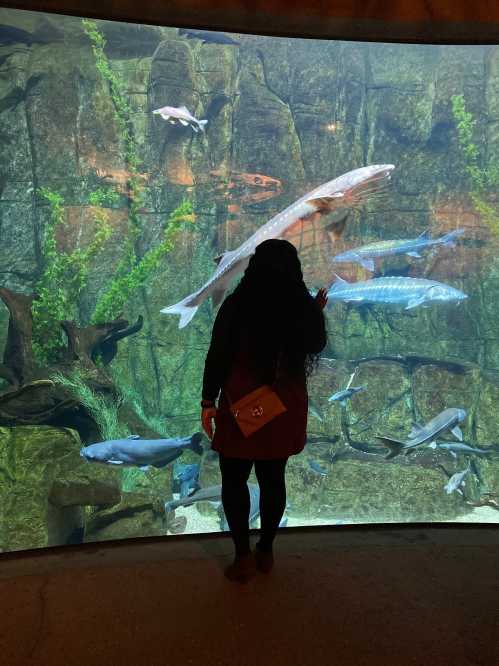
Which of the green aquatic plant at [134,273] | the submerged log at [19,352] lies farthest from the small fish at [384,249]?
the submerged log at [19,352]

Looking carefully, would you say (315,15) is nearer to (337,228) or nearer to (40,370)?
(337,228)

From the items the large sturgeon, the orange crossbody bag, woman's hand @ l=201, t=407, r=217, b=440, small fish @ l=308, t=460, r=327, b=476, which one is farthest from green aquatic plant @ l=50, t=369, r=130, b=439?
the orange crossbody bag

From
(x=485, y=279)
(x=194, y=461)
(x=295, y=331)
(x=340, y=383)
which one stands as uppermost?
(x=295, y=331)

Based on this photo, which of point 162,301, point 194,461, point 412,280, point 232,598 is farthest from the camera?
point 162,301

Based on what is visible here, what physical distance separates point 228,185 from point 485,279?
14.9 feet

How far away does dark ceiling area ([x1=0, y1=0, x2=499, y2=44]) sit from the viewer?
2.67 meters

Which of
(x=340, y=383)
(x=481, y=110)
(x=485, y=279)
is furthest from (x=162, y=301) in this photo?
(x=481, y=110)

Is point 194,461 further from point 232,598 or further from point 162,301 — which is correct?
point 232,598

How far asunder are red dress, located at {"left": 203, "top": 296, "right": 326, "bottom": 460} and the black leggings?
0.19 ft

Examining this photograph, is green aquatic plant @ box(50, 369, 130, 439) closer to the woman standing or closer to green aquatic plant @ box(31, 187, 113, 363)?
green aquatic plant @ box(31, 187, 113, 363)

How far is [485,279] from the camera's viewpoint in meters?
9.91

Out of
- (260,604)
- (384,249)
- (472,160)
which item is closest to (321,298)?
(260,604)

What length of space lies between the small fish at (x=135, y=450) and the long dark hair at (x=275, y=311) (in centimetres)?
288

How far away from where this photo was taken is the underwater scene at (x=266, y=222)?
805 centimetres
